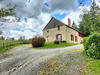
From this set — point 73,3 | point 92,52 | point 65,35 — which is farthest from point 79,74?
point 65,35

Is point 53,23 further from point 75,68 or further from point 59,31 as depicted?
point 75,68

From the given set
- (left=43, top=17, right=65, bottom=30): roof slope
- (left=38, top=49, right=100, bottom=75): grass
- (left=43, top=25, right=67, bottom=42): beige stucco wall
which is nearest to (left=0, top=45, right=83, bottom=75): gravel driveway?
(left=38, top=49, right=100, bottom=75): grass

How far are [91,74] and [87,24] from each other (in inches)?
1243

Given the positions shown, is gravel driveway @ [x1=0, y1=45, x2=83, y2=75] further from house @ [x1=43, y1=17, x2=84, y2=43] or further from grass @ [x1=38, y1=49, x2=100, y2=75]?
house @ [x1=43, y1=17, x2=84, y2=43]

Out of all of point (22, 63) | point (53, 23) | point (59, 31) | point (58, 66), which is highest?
point (53, 23)

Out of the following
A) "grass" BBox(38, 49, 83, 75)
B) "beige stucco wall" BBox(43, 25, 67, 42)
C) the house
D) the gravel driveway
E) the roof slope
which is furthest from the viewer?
the roof slope

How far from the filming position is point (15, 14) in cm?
930

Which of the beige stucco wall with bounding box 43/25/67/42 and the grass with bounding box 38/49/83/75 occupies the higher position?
the beige stucco wall with bounding box 43/25/67/42

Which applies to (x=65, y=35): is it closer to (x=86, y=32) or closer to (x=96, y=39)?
(x=96, y=39)

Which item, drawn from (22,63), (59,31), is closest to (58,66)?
(22,63)

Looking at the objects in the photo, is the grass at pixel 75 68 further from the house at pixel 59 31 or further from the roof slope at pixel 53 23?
the roof slope at pixel 53 23

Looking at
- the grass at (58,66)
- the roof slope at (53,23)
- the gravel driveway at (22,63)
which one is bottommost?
the gravel driveway at (22,63)

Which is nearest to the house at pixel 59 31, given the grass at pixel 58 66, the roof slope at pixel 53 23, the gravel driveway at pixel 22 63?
the roof slope at pixel 53 23

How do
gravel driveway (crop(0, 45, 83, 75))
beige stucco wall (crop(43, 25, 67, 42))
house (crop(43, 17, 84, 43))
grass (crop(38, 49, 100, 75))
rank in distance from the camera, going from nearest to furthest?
1. grass (crop(38, 49, 100, 75))
2. gravel driveway (crop(0, 45, 83, 75))
3. house (crop(43, 17, 84, 43))
4. beige stucco wall (crop(43, 25, 67, 42))
